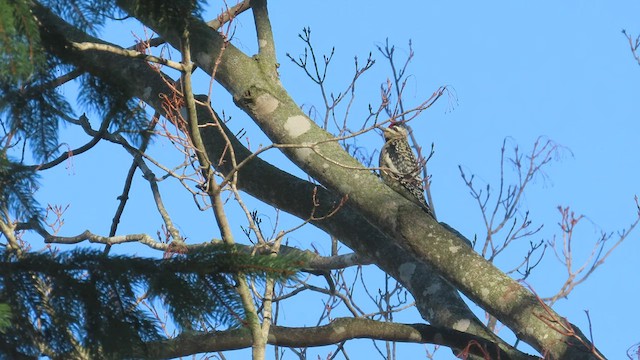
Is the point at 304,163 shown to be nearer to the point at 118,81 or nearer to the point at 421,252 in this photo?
the point at 421,252

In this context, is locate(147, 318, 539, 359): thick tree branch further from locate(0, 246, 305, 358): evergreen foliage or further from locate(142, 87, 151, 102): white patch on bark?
locate(142, 87, 151, 102): white patch on bark

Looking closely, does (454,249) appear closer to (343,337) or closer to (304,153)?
(343,337)

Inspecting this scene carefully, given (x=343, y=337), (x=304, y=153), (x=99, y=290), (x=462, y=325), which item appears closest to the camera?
(x=99, y=290)

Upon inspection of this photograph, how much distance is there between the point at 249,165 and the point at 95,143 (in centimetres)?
89

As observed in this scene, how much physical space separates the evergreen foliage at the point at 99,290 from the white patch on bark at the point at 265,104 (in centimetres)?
243

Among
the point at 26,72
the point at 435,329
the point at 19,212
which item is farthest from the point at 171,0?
the point at 435,329

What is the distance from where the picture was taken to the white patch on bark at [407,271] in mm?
4770

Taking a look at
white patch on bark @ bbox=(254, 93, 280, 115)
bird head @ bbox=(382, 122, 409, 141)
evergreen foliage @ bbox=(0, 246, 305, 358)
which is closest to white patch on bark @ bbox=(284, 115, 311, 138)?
white patch on bark @ bbox=(254, 93, 280, 115)

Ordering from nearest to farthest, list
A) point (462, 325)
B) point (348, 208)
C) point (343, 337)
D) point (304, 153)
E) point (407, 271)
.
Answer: point (343, 337)
point (462, 325)
point (304, 153)
point (407, 271)
point (348, 208)

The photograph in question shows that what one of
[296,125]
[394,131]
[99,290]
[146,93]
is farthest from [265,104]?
[394,131]

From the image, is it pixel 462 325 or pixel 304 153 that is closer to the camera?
pixel 462 325

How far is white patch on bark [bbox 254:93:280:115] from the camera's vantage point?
4.82 meters

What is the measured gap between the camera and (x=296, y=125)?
4.71 metres

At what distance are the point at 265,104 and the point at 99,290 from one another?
252 centimetres
